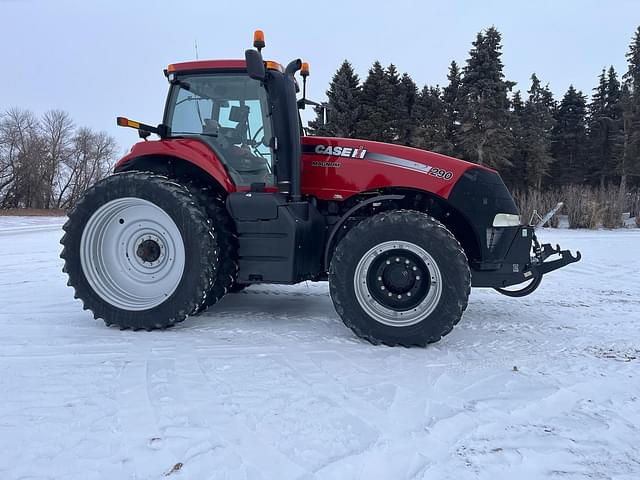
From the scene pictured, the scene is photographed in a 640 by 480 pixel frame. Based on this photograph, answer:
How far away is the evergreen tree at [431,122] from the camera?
29.5 meters

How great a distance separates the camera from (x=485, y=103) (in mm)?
27375

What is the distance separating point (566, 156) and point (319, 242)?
47027 mm

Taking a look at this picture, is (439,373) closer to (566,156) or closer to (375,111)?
(375,111)

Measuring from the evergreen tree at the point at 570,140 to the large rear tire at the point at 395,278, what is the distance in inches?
1748

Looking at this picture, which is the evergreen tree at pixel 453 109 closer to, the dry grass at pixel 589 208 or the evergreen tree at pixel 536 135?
the evergreen tree at pixel 536 135

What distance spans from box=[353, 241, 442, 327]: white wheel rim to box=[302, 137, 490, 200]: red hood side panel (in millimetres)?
539

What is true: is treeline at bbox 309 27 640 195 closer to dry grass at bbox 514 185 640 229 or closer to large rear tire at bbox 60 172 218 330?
dry grass at bbox 514 185 640 229

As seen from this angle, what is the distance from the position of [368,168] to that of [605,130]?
155 feet

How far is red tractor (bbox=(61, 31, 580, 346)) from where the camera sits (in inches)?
127

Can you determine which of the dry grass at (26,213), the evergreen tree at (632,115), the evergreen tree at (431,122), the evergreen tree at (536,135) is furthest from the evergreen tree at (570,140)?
the dry grass at (26,213)

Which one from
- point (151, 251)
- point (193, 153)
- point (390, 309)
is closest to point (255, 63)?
point (193, 153)

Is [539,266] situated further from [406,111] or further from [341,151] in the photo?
[406,111]

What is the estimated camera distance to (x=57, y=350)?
3047mm

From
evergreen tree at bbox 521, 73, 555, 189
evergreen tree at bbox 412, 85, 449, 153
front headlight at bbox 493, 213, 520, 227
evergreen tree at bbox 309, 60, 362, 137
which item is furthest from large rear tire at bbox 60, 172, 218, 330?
evergreen tree at bbox 521, 73, 555, 189
